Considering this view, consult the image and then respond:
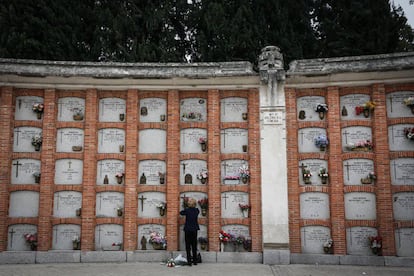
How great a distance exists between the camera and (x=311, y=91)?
405 inches

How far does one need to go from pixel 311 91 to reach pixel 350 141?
1563mm

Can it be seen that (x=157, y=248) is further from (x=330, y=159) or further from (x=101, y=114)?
(x=330, y=159)

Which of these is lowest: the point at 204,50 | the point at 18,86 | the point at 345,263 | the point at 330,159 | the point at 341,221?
the point at 345,263

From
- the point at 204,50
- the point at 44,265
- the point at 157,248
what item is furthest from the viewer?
the point at 204,50

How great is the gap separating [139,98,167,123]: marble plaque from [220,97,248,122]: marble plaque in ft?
4.95

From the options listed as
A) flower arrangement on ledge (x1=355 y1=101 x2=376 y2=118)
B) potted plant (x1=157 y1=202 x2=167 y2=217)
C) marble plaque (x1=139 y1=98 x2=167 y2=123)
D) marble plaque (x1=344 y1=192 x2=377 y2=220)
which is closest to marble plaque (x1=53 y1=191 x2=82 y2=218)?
potted plant (x1=157 y1=202 x2=167 y2=217)

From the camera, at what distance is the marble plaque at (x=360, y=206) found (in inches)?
Result: 380

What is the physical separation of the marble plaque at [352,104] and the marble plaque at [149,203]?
4951 millimetres

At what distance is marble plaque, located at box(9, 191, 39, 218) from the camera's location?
32.4 feet

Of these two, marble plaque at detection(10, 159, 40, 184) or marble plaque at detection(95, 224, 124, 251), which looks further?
marble plaque at detection(10, 159, 40, 184)

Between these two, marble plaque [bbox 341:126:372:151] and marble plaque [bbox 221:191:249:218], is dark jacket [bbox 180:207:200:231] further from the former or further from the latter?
marble plaque [bbox 341:126:372:151]

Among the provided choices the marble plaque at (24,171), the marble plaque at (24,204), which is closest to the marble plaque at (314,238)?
the marble plaque at (24,204)

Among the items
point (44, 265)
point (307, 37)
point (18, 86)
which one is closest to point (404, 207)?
point (307, 37)

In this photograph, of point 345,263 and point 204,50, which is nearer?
point 345,263
